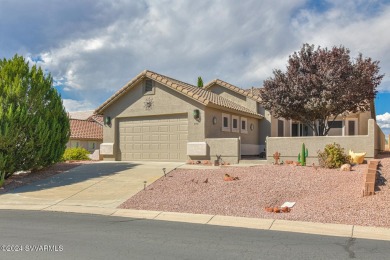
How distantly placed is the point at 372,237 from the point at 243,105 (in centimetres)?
1832

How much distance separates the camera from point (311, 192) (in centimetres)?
1209

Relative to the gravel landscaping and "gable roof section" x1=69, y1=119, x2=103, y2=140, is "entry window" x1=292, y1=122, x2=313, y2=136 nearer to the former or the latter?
the gravel landscaping

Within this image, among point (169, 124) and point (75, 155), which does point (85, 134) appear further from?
point (169, 124)

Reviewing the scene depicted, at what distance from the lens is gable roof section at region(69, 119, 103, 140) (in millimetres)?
38656

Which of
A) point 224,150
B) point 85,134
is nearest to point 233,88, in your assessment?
point 224,150

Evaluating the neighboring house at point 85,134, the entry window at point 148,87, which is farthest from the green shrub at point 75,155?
the neighboring house at point 85,134

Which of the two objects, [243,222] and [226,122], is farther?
[226,122]

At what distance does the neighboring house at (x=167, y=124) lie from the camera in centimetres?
1959

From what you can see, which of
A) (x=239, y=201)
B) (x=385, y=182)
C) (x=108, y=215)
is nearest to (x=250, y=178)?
(x=239, y=201)

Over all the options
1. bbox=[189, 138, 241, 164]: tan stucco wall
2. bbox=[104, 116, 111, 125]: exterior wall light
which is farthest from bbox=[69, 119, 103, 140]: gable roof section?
bbox=[189, 138, 241, 164]: tan stucco wall

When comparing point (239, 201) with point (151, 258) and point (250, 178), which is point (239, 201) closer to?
point (250, 178)

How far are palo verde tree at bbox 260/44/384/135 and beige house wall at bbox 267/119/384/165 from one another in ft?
6.10

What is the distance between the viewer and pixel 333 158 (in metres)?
15.0

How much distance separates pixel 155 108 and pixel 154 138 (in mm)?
1617
